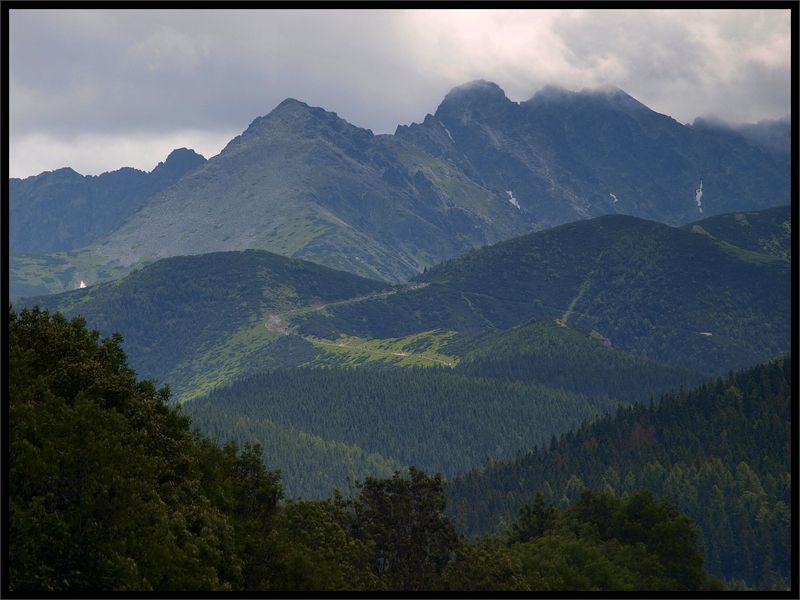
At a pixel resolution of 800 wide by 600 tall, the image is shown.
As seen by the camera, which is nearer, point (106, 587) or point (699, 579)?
point (106, 587)

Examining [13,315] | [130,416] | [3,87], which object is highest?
[3,87]

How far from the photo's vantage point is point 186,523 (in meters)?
107

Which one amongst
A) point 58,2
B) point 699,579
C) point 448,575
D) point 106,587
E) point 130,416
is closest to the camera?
point 58,2

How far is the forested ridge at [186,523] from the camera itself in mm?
95875

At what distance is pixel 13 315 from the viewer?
123250mm

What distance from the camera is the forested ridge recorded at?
95.9 m

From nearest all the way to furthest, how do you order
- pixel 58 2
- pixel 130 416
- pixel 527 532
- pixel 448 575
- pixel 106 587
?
1. pixel 58 2
2. pixel 106 587
3. pixel 130 416
4. pixel 448 575
5. pixel 527 532

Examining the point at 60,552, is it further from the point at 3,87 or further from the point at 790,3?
the point at 790,3

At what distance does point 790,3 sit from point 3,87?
52491 millimetres

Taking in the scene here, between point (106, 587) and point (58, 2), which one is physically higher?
point (58, 2)

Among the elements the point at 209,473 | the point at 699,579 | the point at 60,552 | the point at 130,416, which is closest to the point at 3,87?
the point at 60,552

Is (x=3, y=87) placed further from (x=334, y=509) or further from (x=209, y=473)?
(x=334, y=509)

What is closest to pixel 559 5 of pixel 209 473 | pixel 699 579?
pixel 209 473

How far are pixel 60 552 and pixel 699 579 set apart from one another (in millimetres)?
98894
